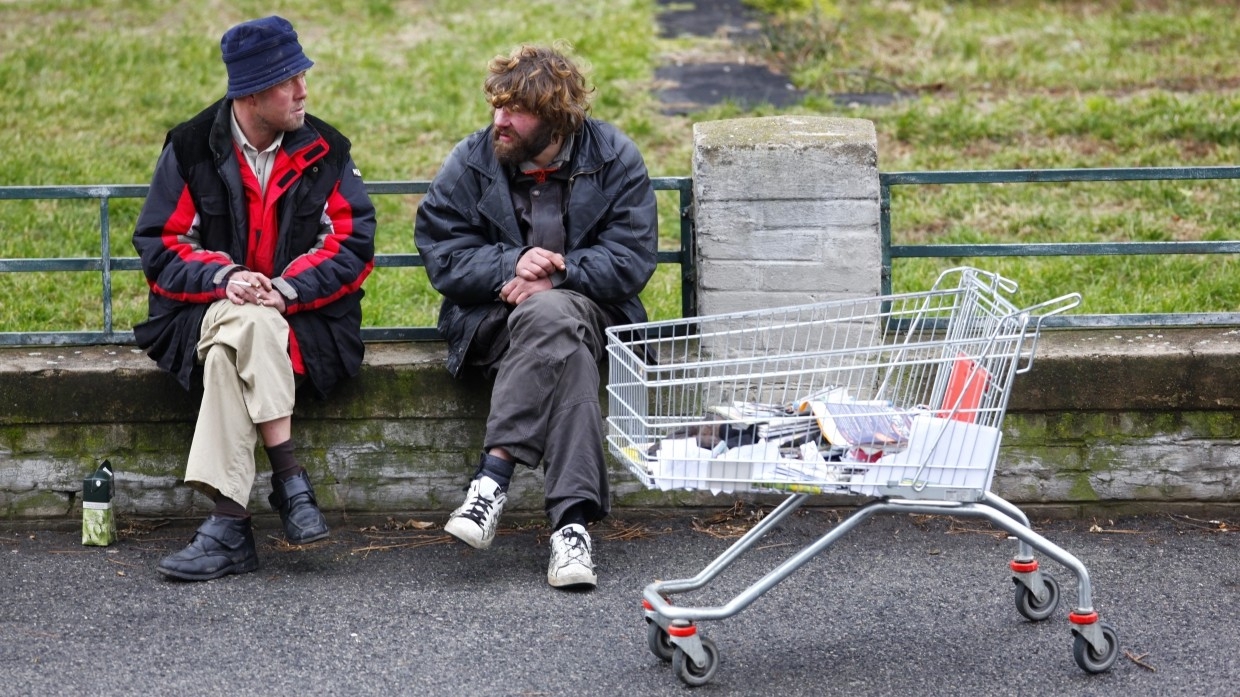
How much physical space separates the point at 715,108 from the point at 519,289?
17.6 feet

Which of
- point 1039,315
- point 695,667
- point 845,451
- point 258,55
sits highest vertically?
point 258,55

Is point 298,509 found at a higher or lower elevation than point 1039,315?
lower

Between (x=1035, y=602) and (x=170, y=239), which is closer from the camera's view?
(x=1035, y=602)

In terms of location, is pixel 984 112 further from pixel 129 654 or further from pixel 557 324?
pixel 129 654

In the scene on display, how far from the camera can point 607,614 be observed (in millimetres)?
4145

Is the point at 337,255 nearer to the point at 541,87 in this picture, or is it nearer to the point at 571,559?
the point at 541,87

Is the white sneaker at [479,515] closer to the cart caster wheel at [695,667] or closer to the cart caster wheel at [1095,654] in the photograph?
the cart caster wheel at [695,667]

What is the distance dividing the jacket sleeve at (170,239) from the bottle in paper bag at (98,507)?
646 mm

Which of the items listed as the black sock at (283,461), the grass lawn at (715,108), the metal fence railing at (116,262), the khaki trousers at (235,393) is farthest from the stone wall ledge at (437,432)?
the grass lawn at (715,108)

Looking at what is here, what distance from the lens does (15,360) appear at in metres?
4.77

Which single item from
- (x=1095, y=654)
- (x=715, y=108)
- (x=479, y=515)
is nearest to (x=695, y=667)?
(x=479, y=515)

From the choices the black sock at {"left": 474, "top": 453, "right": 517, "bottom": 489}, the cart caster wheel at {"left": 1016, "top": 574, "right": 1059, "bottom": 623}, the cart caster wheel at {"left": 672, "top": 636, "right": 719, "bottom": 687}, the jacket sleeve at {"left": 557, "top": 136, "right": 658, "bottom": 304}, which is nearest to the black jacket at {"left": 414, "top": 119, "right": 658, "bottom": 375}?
the jacket sleeve at {"left": 557, "top": 136, "right": 658, "bottom": 304}

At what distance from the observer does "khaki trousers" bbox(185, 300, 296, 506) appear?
431 cm

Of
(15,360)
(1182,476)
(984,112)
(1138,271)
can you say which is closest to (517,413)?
(15,360)
